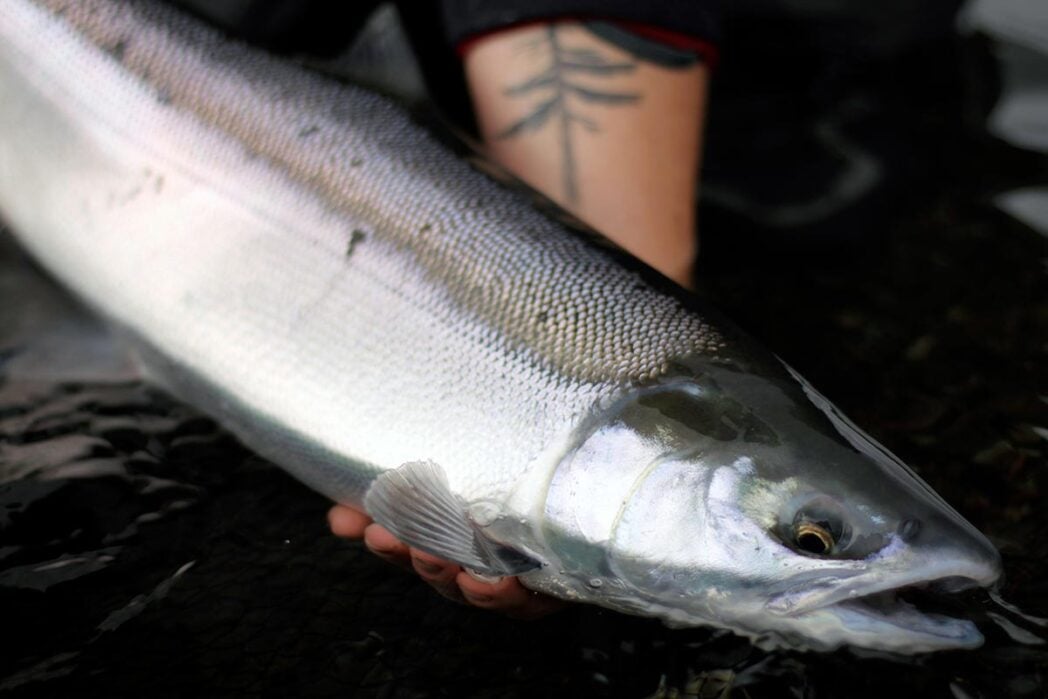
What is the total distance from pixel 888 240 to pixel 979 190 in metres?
0.41

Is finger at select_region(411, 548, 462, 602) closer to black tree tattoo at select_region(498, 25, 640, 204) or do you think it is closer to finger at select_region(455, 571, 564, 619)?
finger at select_region(455, 571, 564, 619)

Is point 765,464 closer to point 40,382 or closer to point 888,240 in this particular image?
point 40,382

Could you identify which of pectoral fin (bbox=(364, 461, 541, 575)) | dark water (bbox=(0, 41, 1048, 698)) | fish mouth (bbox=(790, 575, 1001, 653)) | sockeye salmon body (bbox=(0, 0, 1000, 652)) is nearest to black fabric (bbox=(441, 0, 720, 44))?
sockeye salmon body (bbox=(0, 0, 1000, 652))

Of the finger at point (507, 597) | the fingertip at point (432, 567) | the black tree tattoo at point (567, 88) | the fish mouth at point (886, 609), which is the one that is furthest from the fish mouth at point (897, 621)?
the black tree tattoo at point (567, 88)

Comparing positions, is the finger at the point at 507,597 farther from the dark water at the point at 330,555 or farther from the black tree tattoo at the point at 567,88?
the black tree tattoo at the point at 567,88

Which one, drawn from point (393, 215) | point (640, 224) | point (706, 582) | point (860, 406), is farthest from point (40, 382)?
point (860, 406)

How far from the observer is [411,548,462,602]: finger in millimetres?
1480

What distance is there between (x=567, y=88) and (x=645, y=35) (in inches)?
7.8

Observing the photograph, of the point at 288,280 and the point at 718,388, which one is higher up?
the point at 718,388

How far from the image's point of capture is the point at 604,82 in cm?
215

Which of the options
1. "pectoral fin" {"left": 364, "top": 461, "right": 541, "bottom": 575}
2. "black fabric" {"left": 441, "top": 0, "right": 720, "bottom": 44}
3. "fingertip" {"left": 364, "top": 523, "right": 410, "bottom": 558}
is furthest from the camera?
"black fabric" {"left": 441, "top": 0, "right": 720, "bottom": 44}

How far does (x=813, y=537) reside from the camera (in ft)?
4.11

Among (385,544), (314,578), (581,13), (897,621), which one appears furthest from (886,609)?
(581,13)

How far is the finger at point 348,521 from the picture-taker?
1619 millimetres
